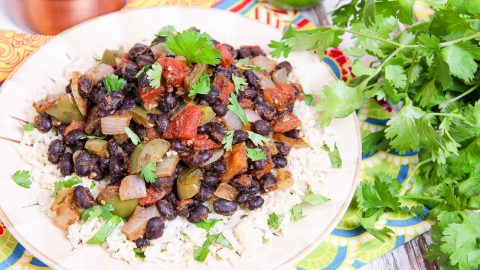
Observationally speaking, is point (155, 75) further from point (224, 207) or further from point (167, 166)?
point (224, 207)

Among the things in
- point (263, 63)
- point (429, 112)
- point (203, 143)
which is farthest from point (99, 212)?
point (429, 112)

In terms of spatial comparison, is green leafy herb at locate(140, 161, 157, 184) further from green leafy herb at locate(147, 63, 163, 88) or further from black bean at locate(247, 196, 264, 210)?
black bean at locate(247, 196, 264, 210)

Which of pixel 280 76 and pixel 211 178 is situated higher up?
pixel 280 76

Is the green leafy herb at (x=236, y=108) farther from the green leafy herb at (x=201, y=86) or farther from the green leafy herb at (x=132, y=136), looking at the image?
the green leafy herb at (x=132, y=136)

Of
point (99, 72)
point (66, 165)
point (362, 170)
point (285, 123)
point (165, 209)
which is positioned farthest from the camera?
point (362, 170)

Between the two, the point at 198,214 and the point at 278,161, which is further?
the point at 278,161

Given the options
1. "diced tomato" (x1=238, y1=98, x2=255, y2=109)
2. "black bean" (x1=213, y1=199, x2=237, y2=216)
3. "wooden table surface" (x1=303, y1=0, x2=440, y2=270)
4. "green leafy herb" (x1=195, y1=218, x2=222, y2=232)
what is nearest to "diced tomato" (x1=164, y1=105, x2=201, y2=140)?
"diced tomato" (x1=238, y1=98, x2=255, y2=109)
